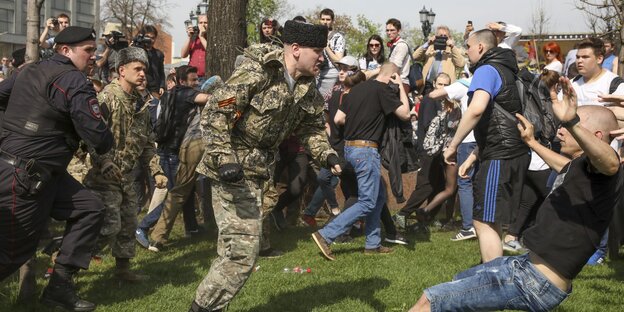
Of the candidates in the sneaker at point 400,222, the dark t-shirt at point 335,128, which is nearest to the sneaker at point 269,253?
the dark t-shirt at point 335,128

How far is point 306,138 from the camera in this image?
19.7ft

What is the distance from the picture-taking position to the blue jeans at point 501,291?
13.9 ft

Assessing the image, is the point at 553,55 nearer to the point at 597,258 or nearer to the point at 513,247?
the point at 513,247

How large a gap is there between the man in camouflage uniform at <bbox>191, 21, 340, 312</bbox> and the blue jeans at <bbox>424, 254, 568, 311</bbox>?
1499mm

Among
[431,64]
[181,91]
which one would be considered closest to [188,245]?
[181,91]

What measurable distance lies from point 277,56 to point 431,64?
9062mm

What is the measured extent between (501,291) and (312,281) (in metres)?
3.11

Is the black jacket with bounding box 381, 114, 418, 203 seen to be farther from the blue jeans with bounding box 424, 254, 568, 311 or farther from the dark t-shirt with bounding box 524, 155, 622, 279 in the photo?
the dark t-shirt with bounding box 524, 155, 622, 279

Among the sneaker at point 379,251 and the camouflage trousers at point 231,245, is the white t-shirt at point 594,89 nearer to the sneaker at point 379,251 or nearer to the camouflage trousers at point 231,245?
the sneaker at point 379,251

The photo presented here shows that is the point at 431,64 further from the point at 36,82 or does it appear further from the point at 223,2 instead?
the point at 36,82

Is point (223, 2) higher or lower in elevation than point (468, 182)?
higher

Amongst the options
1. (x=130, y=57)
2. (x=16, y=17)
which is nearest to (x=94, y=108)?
(x=130, y=57)

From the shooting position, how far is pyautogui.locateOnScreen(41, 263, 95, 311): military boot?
596 centimetres

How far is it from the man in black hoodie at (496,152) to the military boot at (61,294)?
10.6ft
